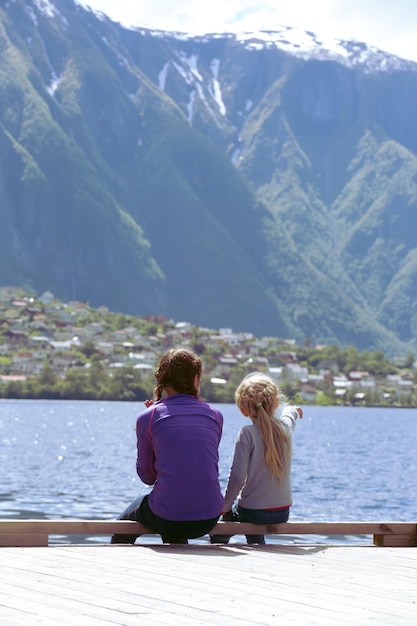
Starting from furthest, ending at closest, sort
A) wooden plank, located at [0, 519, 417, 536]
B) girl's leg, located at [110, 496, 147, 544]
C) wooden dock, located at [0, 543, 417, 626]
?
girl's leg, located at [110, 496, 147, 544] < wooden plank, located at [0, 519, 417, 536] < wooden dock, located at [0, 543, 417, 626]

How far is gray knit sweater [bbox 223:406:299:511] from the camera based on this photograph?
10.7m

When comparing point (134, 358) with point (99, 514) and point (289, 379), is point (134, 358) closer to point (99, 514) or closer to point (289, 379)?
point (289, 379)

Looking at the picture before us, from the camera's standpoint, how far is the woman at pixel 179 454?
32.6 ft

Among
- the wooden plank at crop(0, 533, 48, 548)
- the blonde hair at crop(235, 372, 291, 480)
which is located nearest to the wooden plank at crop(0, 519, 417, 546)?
the wooden plank at crop(0, 533, 48, 548)

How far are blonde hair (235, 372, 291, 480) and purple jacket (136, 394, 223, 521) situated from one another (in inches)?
22.4

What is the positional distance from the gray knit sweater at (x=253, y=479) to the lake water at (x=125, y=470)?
869 inches

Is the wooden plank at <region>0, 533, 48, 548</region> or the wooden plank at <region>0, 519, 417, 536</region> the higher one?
the wooden plank at <region>0, 519, 417, 536</region>

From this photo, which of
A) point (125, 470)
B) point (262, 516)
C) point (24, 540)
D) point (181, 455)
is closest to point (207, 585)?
point (181, 455)

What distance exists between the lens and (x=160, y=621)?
680 cm

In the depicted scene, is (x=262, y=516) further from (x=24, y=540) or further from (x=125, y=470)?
(x=125, y=470)

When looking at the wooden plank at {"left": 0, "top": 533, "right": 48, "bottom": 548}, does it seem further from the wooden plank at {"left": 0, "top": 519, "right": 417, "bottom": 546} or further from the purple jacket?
the purple jacket

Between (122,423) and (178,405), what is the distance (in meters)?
102

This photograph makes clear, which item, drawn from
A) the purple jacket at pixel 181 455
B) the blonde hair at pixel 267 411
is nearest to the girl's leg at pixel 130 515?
the purple jacket at pixel 181 455

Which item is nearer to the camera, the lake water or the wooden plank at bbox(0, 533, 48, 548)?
the wooden plank at bbox(0, 533, 48, 548)
